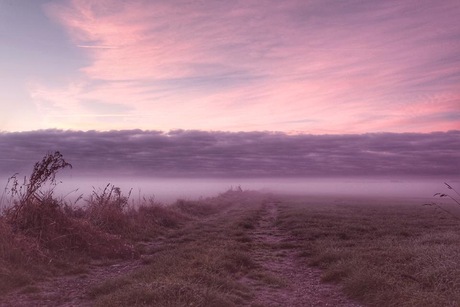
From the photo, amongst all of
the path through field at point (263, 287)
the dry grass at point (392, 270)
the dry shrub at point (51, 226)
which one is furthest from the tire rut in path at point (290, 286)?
the dry shrub at point (51, 226)

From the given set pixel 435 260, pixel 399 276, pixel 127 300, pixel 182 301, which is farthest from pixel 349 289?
pixel 127 300

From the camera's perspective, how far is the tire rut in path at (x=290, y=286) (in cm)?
977

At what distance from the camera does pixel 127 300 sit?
338 inches

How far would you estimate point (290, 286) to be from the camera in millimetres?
11266

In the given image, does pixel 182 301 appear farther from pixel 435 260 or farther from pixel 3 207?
pixel 3 207

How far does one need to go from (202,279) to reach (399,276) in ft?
17.8

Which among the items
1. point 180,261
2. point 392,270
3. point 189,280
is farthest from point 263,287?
point 392,270

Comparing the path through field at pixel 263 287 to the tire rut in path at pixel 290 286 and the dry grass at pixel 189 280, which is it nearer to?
the tire rut in path at pixel 290 286

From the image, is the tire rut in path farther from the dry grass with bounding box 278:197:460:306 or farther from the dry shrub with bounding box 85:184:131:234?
the dry shrub with bounding box 85:184:131:234

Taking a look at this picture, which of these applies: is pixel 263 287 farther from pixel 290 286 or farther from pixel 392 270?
pixel 392 270

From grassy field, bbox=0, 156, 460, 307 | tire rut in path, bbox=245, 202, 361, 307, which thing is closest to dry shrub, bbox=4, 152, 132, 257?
grassy field, bbox=0, 156, 460, 307

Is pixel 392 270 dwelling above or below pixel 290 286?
above

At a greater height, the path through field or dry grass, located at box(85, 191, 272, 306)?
dry grass, located at box(85, 191, 272, 306)

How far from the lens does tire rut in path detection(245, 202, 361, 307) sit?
9773 millimetres
